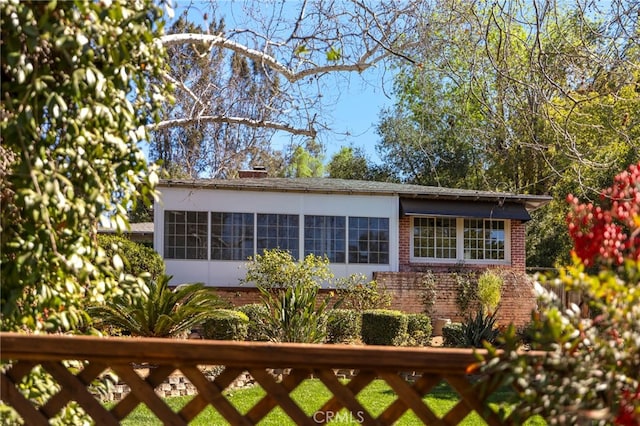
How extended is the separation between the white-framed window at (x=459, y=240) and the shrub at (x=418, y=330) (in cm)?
527

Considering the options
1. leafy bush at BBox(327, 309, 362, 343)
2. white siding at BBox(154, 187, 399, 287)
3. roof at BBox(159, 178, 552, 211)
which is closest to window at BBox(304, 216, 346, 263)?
white siding at BBox(154, 187, 399, 287)

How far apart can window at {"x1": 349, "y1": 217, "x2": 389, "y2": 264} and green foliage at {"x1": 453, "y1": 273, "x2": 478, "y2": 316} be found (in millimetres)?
2018

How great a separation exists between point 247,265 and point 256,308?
15.5ft

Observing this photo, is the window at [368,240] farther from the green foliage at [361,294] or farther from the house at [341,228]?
the green foliage at [361,294]

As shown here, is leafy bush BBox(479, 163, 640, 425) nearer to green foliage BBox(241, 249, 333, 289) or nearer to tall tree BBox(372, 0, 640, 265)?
tall tree BBox(372, 0, 640, 265)

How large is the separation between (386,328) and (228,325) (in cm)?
295

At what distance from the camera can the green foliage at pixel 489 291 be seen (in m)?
16.2

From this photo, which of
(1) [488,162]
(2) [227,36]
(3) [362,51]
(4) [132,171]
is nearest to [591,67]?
(3) [362,51]

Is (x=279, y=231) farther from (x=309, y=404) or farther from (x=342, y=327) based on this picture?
(x=309, y=404)

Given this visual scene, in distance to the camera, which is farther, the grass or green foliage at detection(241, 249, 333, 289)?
green foliage at detection(241, 249, 333, 289)

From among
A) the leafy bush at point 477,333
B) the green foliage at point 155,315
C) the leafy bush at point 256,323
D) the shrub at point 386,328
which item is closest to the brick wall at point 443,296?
the shrub at point 386,328

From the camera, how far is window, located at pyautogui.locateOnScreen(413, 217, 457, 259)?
1794cm

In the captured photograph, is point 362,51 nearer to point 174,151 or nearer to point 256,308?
point 256,308

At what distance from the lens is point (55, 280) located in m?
2.49
